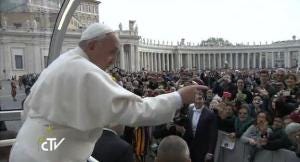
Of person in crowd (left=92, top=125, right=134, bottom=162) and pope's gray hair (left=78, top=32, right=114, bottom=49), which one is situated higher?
pope's gray hair (left=78, top=32, right=114, bottom=49)

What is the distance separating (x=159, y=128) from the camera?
7422mm

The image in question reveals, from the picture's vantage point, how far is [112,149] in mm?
3129

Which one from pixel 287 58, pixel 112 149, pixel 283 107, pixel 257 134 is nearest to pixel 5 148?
pixel 112 149

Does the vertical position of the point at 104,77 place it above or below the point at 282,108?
above

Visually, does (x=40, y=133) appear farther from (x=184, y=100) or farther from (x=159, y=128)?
(x=159, y=128)

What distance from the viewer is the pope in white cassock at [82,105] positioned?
6.86 feet

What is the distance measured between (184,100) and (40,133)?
78 centimetres

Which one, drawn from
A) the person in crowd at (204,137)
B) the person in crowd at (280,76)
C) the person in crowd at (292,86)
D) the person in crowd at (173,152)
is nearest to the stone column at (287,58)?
the person in crowd at (280,76)

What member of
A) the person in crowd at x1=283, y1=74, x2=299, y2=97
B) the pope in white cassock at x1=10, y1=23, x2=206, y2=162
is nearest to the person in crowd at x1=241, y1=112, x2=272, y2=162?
the person in crowd at x1=283, y1=74, x2=299, y2=97

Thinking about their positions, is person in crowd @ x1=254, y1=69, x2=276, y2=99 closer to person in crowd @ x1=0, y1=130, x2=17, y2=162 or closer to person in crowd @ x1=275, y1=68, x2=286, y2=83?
Result: person in crowd @ x1=275, y1=68, x2=286, y2=83

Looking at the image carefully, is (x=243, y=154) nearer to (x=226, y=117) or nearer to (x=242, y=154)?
(x=242, y=154)

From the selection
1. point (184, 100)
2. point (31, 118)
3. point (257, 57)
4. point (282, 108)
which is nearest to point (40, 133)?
point (31, 118)

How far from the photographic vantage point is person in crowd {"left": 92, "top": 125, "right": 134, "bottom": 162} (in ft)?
10.3

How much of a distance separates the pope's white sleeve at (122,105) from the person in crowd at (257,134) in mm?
5052
